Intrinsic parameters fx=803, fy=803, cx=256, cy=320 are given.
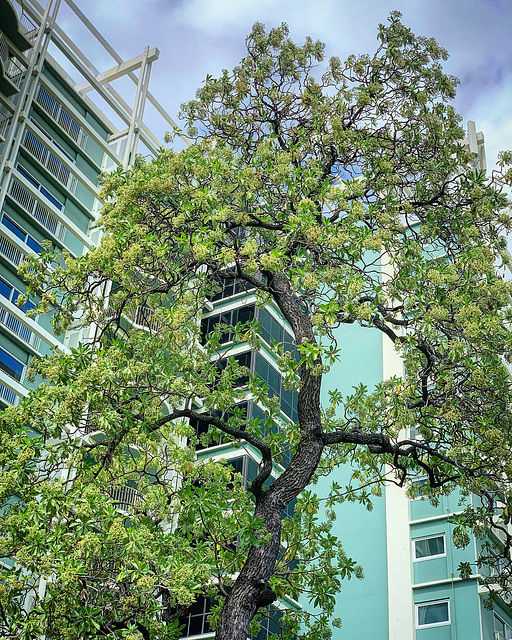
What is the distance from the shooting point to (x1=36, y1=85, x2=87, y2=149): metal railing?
26.8 m

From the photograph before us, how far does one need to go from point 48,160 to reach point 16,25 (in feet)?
13.9

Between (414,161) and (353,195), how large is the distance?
54.5 inches

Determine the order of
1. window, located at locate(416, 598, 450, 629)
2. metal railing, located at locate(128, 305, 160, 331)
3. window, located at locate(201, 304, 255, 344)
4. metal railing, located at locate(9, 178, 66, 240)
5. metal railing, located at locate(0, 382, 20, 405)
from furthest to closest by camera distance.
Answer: window, located at locate(201, 304, 255, 344) < metal railing, located at locate(9, 178, 66, 240) < window, located at locate(416, 598, 450, 629) < metal railing, located at locate(0, 382, 20, 405) < metal railing, located at locate(128, 305, 160, 331)

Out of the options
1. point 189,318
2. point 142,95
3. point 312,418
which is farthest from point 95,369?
point 142,95

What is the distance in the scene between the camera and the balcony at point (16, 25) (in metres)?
24.6

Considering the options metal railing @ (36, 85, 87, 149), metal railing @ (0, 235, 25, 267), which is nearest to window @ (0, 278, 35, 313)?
metal railing @ (0, 235, 25, 267)

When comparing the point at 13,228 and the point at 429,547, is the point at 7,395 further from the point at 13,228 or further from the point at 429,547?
the point at 429,547

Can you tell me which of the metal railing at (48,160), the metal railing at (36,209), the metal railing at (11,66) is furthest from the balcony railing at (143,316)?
the metal railing at (11,66)

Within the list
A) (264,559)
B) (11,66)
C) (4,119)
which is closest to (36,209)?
(4,119)

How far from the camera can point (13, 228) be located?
24.6 m

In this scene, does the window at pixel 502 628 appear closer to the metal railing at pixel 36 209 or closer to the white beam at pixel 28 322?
the white beam at pixel 28 322

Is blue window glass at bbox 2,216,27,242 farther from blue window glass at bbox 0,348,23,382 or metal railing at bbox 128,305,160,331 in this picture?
metal railing at bbox 128,305,160,331

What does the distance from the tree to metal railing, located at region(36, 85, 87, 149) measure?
15345 millimetres

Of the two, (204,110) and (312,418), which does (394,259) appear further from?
(204,110)
